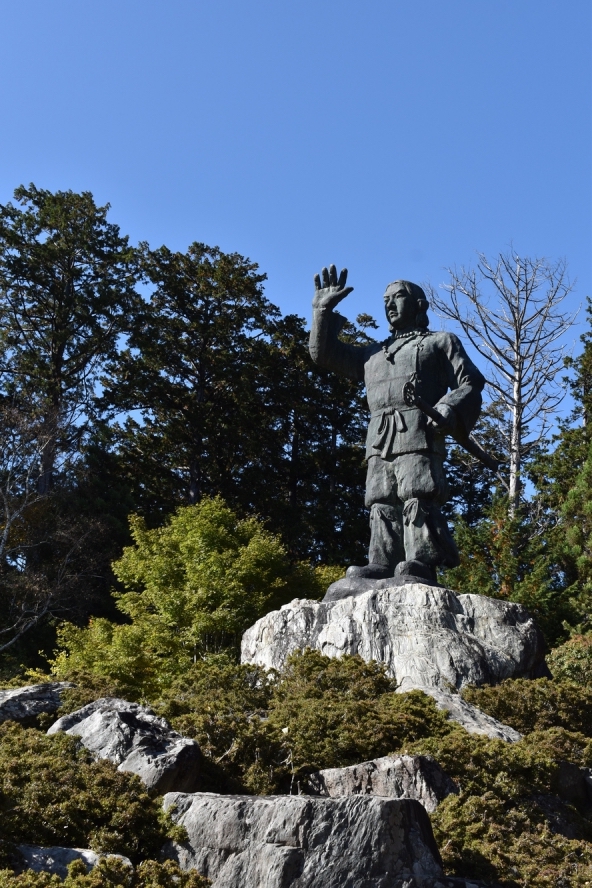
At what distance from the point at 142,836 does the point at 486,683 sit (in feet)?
11.6

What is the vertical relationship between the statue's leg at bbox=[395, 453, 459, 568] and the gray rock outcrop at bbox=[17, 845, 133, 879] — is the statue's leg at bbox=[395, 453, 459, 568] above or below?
above

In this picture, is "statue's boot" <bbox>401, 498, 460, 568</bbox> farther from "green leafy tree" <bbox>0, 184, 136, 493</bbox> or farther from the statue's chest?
"green leafy tree" <bbox>0, 184, 136, 493</bbox>

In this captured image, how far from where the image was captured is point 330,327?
10.0m

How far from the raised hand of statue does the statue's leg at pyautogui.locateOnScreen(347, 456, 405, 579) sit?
Result: 57.7 inches

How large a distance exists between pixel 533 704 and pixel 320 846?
10.8 ft

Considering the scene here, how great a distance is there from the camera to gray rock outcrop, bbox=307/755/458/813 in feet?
19.3

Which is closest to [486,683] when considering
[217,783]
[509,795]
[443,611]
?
[443,611]

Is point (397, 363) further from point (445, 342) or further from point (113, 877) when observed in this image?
point (113, 877)

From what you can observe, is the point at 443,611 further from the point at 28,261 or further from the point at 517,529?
the point at 28,261

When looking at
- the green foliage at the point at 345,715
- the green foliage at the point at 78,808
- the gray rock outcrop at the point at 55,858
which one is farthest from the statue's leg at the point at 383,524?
the gray rock outcrop at the point at 55,858

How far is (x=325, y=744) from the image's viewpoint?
6.48 meters

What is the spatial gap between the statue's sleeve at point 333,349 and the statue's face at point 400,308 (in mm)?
429

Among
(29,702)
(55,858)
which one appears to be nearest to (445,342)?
(29,702)

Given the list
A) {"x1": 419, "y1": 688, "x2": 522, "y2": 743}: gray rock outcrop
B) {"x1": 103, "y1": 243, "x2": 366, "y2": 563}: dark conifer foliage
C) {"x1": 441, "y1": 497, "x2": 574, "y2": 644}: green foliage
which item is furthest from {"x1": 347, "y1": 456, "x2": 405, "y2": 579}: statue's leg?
{"x1": 103, "y1": 243, "x2": 366, "y2": 563}: dark conifer foliage
